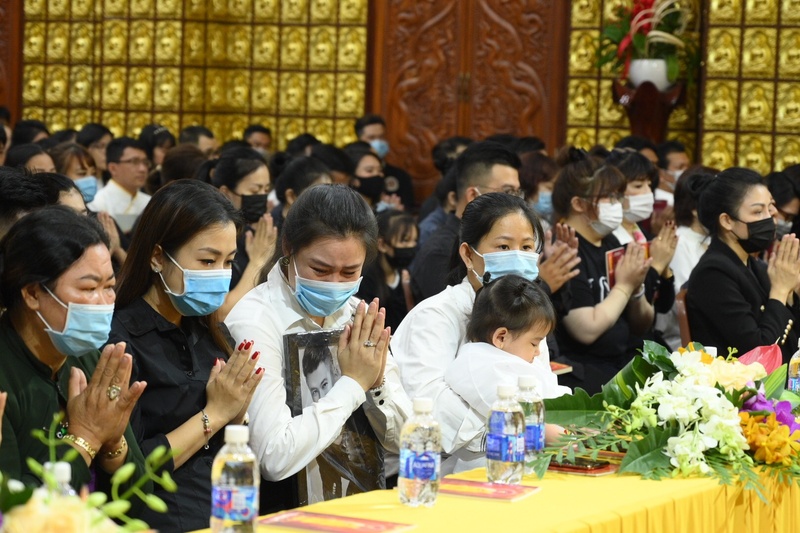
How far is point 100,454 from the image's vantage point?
9.39ft

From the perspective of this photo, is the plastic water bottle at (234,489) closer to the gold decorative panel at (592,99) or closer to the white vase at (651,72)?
the white vase at (651,72)

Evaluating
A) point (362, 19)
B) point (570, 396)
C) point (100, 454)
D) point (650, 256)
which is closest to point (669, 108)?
point (362, 19)

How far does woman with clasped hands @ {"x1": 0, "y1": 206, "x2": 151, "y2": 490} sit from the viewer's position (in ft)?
8.94

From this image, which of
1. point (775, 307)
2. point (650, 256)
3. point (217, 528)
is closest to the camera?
point (217, 528)

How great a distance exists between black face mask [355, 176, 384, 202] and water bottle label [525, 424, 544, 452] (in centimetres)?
514

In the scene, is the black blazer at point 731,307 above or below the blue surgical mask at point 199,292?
below

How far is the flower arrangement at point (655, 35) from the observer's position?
31.4ft

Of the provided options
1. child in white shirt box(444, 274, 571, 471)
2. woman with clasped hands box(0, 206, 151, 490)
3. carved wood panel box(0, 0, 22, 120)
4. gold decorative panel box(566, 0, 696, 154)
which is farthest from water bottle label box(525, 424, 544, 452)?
carved wood panel box(0, 0, 22, 120)

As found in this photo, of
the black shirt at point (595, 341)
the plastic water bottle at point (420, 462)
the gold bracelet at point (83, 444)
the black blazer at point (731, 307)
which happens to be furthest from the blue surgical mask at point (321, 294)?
the black blazer at point (731, 307)

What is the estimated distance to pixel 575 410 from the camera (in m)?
3.41

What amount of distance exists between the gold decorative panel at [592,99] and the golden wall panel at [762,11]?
902 millimetres

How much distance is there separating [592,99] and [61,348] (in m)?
8.01

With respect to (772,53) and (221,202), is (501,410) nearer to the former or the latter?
(221,202)

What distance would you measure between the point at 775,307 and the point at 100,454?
10.4 ft
